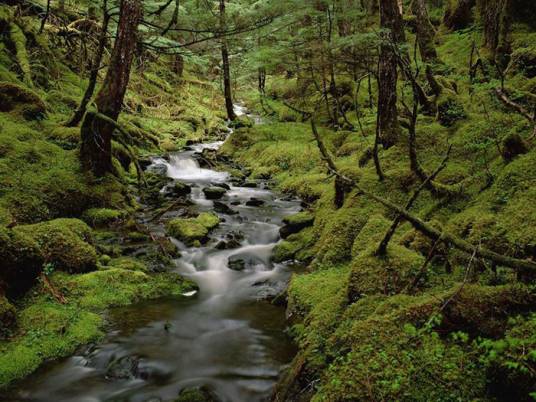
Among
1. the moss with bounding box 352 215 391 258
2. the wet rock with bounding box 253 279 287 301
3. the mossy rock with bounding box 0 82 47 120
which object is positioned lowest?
the wet rock with bounding box 253 279 287 301

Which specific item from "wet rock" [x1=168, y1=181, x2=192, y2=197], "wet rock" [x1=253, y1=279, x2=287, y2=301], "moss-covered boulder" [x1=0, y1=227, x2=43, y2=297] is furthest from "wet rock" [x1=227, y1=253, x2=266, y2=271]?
"wet rock" [x1=168, y1=181, x2=192, y2=197]

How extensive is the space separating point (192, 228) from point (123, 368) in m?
A: 4.56

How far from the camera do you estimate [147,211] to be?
1034cm

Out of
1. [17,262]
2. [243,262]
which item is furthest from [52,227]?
[243,262]

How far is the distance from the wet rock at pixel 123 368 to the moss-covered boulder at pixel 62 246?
214cm

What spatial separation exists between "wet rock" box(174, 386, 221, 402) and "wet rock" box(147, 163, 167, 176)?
10657mm

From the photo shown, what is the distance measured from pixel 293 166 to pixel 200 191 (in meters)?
3.98

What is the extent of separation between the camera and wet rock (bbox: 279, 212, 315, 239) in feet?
28.7

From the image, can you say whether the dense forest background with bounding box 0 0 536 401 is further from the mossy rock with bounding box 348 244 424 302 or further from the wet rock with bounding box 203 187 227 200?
the wet rock with bounding box 203 187 227 200

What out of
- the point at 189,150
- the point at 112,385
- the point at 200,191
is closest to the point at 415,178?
the point at 112,385

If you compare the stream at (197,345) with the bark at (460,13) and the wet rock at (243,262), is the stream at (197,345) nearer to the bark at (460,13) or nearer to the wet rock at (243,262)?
the wet rock at (243,262)

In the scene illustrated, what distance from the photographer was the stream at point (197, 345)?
4.41m

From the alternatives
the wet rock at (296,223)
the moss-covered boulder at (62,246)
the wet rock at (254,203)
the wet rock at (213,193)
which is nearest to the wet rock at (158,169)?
the wet rock at (213,193)

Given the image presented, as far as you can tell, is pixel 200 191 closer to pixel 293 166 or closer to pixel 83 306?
pixel 293 166
